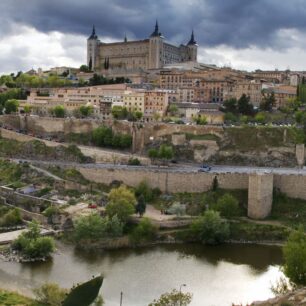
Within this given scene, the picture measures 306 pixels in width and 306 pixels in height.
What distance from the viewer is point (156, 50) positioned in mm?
74875

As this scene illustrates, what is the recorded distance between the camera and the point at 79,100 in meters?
54.3

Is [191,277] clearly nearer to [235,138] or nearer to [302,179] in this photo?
[302,179]

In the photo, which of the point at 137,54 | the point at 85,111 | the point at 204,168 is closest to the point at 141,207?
the point at 204,168

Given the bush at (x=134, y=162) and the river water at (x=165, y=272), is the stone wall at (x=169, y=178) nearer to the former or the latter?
the bush at (x=134, y=162)

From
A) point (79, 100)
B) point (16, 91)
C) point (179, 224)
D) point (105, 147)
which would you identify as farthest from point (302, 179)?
point (16, 91)

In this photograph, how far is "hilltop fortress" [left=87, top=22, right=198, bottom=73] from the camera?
75.0 m

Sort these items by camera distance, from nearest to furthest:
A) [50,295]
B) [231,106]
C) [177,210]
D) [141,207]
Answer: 1. [50,295]
2. [141,207]
3. [177,210]
4. [231,106]

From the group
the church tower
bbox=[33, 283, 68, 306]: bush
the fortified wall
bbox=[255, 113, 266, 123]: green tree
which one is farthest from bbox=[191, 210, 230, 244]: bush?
the church tower

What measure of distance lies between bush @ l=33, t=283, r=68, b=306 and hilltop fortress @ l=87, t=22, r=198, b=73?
52.8 meters

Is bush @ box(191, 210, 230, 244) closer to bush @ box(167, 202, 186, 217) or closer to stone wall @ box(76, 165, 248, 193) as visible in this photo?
bush @ box(167, 202, 186, 217)

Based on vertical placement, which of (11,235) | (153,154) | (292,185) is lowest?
(11,235)

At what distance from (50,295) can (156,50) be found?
59.0m

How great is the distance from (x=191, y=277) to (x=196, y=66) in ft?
168

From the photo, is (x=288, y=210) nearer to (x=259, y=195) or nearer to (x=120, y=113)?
(x=259, y=195)
